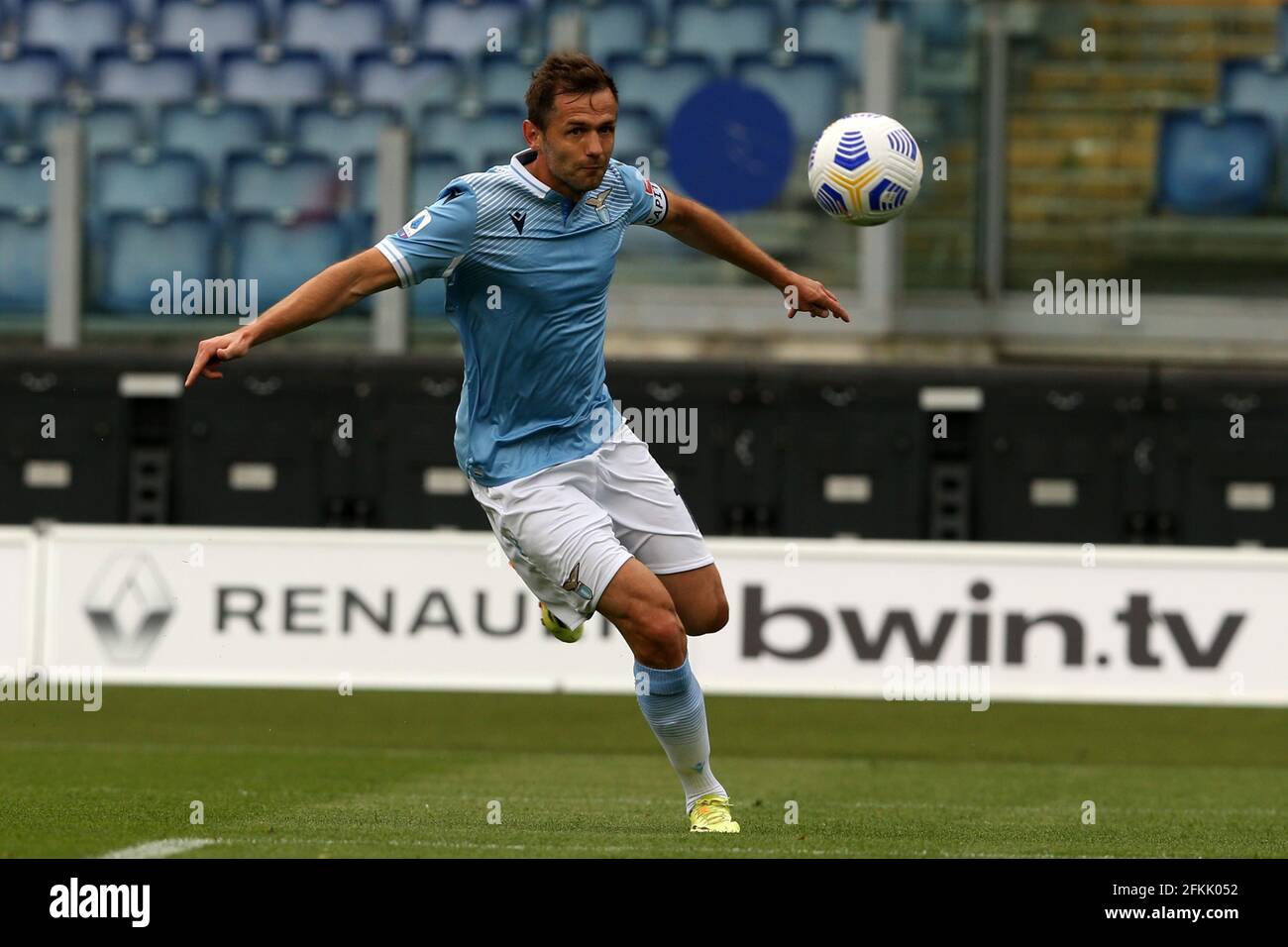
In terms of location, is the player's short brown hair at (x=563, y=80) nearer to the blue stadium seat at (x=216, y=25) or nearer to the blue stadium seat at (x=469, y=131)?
the blue stadium seat at (x=469, y=131)

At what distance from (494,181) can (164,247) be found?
8.99 m

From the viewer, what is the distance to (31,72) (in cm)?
1742

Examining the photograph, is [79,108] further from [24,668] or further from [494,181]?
[494,181]

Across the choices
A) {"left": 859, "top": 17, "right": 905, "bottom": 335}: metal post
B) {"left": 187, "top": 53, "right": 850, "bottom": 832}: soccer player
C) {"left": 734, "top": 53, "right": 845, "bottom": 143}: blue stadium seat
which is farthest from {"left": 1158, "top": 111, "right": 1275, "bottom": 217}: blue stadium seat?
{"left": 187, "top": 53, "right": 850, "bottom": 832}: soccer player

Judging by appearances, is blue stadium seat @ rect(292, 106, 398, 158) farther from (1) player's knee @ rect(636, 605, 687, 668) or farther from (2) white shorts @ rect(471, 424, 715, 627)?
(1) player's knee @ rect(636, 605, 687, 668)

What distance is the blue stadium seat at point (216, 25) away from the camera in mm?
17750

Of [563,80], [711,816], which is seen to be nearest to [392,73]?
[563,80]

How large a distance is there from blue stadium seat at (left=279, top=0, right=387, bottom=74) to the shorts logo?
1182 cm

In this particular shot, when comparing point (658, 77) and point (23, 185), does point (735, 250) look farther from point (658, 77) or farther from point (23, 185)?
point (23, 185)

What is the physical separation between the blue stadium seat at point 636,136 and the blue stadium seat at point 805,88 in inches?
30.3

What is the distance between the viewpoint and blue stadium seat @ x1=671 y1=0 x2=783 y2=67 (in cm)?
1606

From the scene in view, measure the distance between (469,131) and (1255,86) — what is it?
590 centimetres
